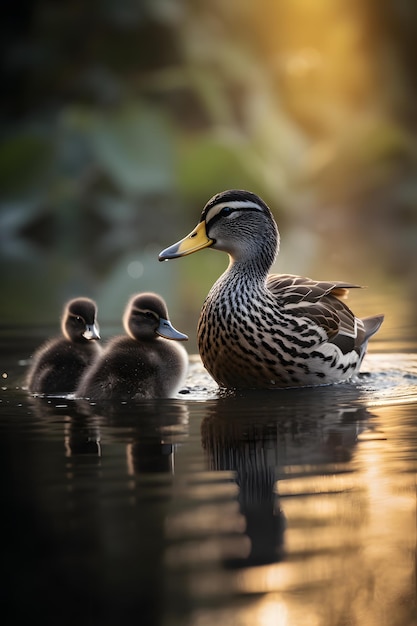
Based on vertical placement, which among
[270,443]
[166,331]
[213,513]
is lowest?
[213,513]

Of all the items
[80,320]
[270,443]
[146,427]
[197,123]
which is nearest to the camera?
[270,443]

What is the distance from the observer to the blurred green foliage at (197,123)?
2211cm

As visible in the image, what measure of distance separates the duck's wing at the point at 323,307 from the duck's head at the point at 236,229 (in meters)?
0.18

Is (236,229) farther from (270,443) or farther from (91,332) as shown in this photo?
(270,443)

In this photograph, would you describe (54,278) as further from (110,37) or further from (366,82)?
(366,82)

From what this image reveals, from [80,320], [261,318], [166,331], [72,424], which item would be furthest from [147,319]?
[72,424]

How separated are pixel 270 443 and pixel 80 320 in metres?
2.06

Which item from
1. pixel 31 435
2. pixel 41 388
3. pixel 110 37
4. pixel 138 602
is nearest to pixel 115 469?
pixel 31 435

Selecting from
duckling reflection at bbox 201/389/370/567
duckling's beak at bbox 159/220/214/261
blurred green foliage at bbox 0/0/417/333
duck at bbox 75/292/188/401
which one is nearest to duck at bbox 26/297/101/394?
duck at bbox 75/292/188/401

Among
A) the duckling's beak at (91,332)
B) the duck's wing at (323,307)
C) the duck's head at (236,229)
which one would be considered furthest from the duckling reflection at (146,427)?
the duck's head at (236,229)

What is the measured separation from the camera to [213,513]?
10.7 feet

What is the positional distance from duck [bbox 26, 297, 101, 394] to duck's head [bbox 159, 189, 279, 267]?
58 cm

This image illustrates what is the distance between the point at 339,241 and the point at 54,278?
7.75 m

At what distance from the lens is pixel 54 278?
12.6 metres
